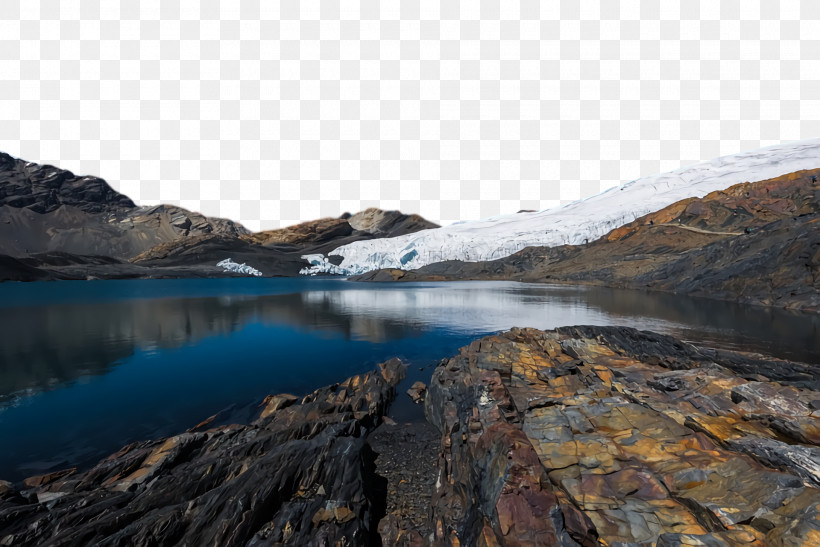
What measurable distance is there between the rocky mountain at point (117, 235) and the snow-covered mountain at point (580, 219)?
42908 millimetres

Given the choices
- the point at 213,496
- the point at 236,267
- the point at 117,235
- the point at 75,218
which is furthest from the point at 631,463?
the point at 75,218

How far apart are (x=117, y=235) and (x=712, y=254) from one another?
18518cm

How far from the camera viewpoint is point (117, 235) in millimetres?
130500

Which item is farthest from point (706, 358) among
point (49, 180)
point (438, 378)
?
point (49, 180)

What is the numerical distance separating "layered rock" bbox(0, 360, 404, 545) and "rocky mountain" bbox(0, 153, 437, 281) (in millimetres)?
107483

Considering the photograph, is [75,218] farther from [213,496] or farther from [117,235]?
[213,496]

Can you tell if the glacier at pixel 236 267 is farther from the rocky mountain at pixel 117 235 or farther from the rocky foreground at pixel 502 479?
the rocky foreground at pixel 502 479

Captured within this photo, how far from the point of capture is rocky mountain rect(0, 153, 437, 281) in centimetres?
10038

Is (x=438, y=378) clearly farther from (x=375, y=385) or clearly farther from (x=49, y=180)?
(x=49, y=180)

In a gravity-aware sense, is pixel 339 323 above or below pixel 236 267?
below

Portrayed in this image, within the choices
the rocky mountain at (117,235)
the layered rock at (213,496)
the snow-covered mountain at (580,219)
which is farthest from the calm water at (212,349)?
the rocky mountain at (117,235)

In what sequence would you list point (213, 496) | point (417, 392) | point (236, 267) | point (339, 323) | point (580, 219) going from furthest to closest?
point (236, 267) → point (580, 219) → point (339, 323) → point (417, 392) → point (213, 496)

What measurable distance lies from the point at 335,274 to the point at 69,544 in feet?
358

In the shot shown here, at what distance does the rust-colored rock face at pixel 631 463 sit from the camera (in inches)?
138
